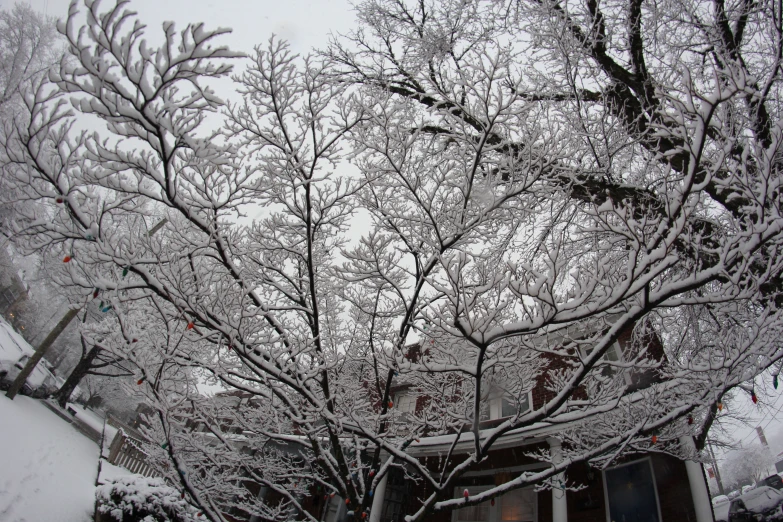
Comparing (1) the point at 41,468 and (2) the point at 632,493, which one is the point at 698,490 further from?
(1) the point at 41,468

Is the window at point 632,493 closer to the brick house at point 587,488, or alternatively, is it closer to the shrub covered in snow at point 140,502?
the brick house at point 587,488

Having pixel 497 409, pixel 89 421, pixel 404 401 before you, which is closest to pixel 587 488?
pixel 497 409

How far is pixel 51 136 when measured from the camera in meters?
2.10

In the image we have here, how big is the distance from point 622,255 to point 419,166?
3.11 m

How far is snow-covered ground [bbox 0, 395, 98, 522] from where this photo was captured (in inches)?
217

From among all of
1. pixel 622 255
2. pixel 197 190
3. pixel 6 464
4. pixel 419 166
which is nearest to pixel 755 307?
pixel 622 255

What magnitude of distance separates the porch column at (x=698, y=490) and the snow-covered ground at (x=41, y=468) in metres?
9.66

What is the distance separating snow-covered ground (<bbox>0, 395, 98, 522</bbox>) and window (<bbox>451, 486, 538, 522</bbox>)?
278 inches

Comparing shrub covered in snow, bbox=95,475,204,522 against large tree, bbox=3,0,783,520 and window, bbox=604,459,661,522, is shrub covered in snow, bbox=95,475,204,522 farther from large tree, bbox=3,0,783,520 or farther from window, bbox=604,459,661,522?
window, bbox=604,459,661,522

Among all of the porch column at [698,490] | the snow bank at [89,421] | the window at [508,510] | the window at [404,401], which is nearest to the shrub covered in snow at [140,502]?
the window at [508,510]

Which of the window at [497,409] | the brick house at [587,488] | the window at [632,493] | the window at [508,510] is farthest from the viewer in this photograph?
the window at [497,409]

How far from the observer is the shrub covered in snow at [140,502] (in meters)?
5.62

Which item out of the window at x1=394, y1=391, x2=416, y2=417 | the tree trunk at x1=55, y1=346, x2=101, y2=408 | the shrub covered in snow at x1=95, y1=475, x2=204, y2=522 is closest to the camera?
the shrub covered in snow at x1=95, y1=475, x2=204, y2=522

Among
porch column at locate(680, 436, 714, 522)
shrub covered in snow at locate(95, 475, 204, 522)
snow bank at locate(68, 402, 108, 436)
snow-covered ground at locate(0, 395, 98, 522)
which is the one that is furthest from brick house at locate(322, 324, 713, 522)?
snow bank at locate(68, 402, 108, 436)
